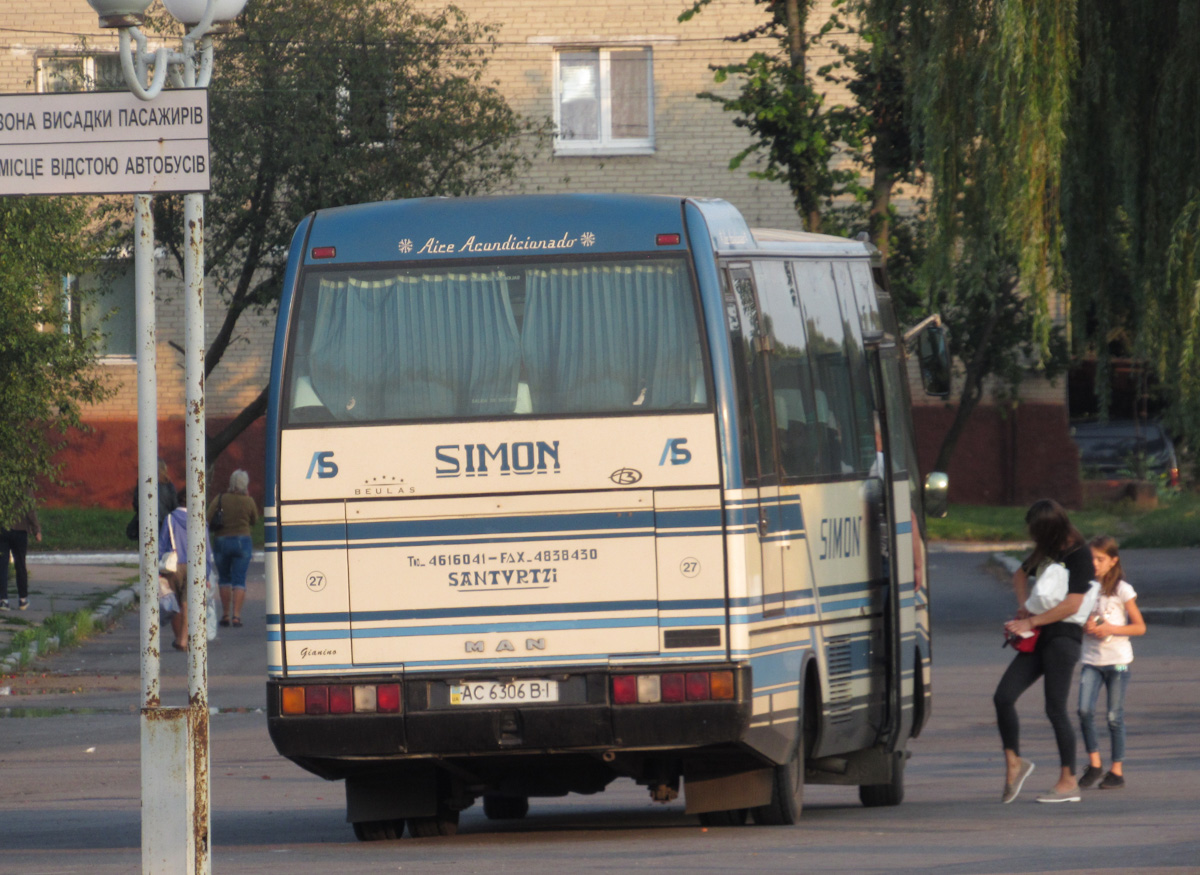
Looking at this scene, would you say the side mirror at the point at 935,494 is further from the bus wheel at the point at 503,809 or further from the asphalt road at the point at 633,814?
the bus wheel at the point at 503,809

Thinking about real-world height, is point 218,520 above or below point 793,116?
below

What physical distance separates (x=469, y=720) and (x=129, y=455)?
1087 inches

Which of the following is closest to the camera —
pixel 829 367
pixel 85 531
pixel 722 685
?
pixel 722 685

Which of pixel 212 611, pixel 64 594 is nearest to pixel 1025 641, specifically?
pixel 212 611

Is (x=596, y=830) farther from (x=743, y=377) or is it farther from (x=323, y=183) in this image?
(x=323, y=183)

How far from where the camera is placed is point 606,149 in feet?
116

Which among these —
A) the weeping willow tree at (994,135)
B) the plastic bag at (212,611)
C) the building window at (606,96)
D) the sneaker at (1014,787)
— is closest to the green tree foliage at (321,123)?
the building window at (606,96)

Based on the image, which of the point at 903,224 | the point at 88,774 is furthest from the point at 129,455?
the point at 88,774

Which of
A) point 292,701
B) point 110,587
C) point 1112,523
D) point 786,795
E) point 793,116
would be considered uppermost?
point 793,116

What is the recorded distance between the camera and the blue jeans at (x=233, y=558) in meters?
21.0

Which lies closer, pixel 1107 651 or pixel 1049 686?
pixel 1049 686

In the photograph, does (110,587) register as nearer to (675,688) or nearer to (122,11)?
(675,688)

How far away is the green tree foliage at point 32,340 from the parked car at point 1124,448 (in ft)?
69.7

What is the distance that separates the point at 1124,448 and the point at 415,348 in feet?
94.7
